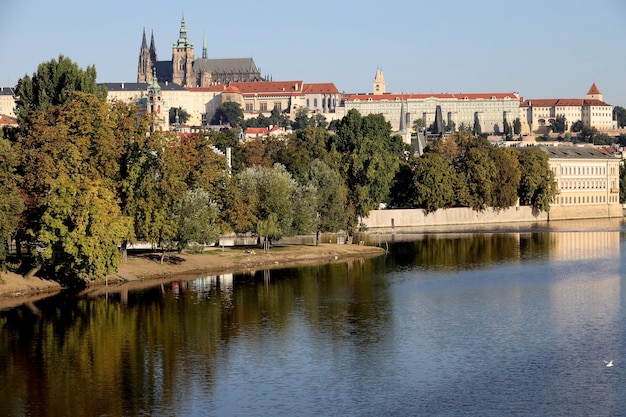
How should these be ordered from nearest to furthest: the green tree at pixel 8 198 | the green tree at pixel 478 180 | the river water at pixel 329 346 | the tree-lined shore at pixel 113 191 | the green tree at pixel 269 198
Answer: the river water at pixel 329 346 < the green tree at pixel 8 198 < the tree-lined shore at pixel 113 191 < the green tree at pixel 269 198 < the green tree at pixel 478 180

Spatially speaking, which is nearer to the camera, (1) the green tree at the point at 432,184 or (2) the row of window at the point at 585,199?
(1) the green tree at the point at 432,184

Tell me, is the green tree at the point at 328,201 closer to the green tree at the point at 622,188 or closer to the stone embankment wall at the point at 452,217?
the stone embankment wall at the point at 452,217

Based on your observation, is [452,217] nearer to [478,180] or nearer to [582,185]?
[478,180]

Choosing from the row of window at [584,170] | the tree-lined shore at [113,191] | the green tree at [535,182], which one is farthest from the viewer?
the row of window at [584,170]

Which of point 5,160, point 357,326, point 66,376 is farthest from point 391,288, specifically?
point 66,376

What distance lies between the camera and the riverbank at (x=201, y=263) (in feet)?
215

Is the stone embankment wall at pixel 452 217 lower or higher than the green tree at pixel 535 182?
lower

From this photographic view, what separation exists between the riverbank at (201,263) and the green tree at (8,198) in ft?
7.62

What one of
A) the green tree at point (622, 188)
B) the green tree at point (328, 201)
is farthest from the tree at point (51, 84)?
the green tree at point (622, 188)

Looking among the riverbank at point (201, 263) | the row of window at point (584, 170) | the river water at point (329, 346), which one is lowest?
the river water at point (329, 346)

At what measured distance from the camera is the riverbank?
6556 cm

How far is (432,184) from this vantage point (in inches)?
4877

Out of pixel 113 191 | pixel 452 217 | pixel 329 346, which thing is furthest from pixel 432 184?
pixel 329 346

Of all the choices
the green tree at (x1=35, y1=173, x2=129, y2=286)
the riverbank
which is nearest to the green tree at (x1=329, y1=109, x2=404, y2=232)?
the riverbank
